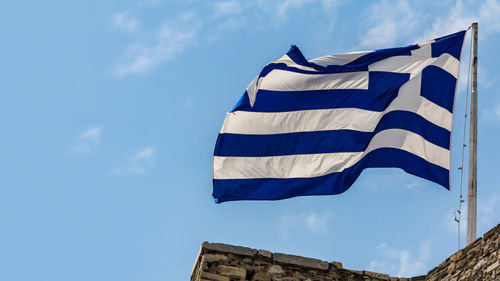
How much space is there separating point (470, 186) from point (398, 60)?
2863mm

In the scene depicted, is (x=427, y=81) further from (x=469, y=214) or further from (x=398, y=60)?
(x=469, y=214)

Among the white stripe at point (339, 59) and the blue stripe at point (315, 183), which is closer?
the blue stripe at point (315, 183)

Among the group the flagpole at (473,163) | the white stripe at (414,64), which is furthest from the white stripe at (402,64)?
the flagpole at (473,163)

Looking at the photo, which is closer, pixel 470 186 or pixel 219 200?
pixel 470 186

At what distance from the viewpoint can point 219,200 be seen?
15.6 meters

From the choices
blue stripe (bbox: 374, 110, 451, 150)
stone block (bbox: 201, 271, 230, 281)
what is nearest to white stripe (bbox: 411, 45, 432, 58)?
blue stripe (bbox: 374, 110, 451, 150)

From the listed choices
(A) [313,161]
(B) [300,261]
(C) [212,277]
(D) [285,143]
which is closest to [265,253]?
(B) [300,261]

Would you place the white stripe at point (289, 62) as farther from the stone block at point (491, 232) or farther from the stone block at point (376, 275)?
the stone block at point (491, 232)

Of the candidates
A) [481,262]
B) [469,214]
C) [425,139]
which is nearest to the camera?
[481,262]

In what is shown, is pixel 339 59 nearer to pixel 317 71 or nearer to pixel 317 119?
pixel 317 71

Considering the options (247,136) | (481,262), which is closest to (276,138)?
(247,136)

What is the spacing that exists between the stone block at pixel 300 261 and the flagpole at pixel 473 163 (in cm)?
224

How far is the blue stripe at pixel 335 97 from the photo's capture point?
16.2 meters

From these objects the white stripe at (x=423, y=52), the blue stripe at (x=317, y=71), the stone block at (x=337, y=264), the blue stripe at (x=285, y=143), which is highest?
the white stripe at (x=423, y=52)
